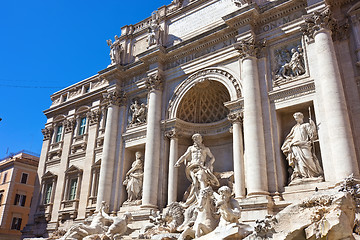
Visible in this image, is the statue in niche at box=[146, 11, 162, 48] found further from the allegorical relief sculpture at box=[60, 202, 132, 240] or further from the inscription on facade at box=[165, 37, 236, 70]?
the allegorical relief sculpture at box=[60, 202, 132, 240]

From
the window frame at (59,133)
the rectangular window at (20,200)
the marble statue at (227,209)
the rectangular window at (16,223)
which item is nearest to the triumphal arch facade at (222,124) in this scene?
the marble statue at (227,209)

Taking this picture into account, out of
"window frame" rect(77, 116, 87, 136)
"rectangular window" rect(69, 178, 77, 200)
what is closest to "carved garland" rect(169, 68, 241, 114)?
"window frame" rect(77, 116, 87, 136)

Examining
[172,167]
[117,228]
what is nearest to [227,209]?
[117,228]

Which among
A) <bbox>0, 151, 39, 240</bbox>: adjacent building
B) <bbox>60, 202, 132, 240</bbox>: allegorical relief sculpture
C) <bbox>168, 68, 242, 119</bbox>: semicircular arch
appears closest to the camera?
<bbox>60, 202, 132, 240</bbox>: allegorical relief sculpture

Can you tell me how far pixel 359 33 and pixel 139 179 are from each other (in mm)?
13254

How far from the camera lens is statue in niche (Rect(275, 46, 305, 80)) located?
619 inches

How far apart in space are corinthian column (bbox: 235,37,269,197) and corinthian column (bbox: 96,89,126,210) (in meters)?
8.81

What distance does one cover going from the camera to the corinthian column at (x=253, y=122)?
14.6m

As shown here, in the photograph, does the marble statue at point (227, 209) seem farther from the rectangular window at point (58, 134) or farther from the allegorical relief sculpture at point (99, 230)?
the rectangular window at point (58, 134)

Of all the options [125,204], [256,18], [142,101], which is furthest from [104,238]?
[256,18]

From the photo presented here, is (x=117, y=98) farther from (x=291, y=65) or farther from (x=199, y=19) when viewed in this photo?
(x=291, y=65)

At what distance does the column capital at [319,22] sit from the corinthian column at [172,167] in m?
8.44

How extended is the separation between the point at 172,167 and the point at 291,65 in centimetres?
785

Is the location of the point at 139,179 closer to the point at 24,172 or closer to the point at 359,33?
the point at 359,33
